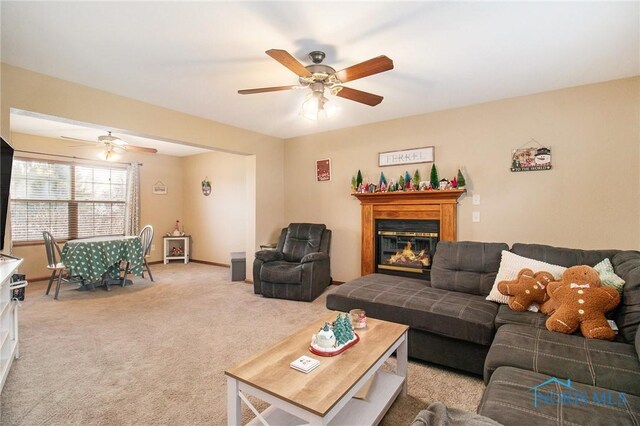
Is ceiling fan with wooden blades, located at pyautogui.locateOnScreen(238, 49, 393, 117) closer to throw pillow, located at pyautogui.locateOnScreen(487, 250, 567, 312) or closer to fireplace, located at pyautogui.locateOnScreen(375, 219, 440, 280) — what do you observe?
throw pillow, located at pyautogui.locateOnScreen(487, 250, 567, 312)

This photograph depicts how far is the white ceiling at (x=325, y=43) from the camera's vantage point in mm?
1949

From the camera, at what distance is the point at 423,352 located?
92.9 inches

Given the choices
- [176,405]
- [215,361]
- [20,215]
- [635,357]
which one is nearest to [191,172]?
[20,215]

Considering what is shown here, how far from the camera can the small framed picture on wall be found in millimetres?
4883

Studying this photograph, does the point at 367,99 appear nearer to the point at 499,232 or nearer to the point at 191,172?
the point at 499,232

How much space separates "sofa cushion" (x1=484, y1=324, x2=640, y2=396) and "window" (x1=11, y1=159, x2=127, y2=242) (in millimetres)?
6739

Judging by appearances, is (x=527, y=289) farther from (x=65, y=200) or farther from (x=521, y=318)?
(x=65, y=200)

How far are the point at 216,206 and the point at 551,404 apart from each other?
6.44 m

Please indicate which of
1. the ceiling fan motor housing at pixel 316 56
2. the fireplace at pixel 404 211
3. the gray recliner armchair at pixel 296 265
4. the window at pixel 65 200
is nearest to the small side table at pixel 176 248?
the window at pixel 65 200

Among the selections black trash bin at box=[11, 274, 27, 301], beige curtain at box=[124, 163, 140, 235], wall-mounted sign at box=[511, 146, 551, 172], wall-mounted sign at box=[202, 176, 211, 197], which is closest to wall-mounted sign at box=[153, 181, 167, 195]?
beige curtain at box=[124, 163, 140, 235]

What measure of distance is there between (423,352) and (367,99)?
212 cm

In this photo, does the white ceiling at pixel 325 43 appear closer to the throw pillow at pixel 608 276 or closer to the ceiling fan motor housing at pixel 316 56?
the ceiling fan motor housing at pixel 316 56

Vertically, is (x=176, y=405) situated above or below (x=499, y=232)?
below

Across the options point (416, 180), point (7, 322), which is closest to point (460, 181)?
point (416, 180)
